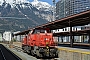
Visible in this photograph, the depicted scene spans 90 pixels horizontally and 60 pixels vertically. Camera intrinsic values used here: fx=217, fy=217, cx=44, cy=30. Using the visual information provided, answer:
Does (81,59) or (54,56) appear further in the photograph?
(54,56)

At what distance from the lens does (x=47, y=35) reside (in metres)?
29.2

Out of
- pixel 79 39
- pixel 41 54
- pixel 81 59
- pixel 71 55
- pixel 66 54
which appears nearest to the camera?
pixel 81 59

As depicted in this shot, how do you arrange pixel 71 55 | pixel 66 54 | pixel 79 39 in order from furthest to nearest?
pixel 79 39 < pixel 66 54 < pixel 71 55

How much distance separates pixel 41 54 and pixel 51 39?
A: 2.62 meters

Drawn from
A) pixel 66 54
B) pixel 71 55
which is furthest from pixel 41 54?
pixel 71 55

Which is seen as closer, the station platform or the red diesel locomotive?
the station platform

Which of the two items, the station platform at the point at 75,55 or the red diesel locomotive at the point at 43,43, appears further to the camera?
the red diesel locomotive at the point at 43,43

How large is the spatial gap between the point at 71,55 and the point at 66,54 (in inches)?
68.8

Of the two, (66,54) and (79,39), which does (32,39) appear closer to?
(66,54)

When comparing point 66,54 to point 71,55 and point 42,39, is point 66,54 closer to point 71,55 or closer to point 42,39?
point 71,55

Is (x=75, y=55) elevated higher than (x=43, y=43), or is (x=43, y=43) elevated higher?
(x=43, y=43)

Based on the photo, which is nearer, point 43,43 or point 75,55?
point 75,55

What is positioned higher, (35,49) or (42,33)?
(42,33)

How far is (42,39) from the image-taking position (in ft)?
95.1
